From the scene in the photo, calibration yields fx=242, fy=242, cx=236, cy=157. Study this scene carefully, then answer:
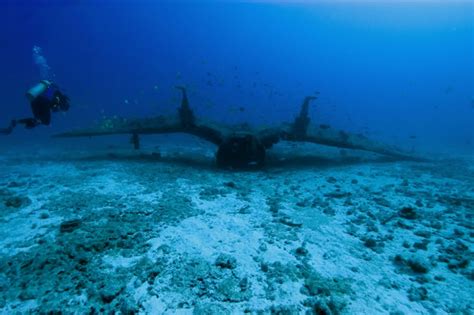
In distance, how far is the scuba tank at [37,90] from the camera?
25.4 feet

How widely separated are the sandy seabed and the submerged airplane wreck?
2.01 m

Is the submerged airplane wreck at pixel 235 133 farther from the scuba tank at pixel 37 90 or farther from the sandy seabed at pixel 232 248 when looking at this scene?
the scuba tank at pixel 37 90

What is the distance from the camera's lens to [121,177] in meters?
7.56

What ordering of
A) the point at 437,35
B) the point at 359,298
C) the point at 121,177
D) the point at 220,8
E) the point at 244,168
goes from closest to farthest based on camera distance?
the point at 359,298 → the point at 121,177 → the point at 244,168 → the point at 437,35 → the point at 220,8

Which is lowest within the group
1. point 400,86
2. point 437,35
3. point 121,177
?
point 121,177

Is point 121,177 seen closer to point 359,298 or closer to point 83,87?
point 359,298

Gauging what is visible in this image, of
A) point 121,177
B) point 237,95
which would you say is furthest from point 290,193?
point 237,95

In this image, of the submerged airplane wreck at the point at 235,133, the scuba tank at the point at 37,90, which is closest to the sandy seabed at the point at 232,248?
the submerged airplane wreck at the point at 235,133

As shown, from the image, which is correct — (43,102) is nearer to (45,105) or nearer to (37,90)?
(45,105)

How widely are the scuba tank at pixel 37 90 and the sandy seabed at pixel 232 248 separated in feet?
9.06

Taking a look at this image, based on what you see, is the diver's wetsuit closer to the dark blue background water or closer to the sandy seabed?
the sandy seabed

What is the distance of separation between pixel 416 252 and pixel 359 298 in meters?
1.70

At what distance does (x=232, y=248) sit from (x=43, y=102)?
329 inches

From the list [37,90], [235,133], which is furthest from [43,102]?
[235,133]
